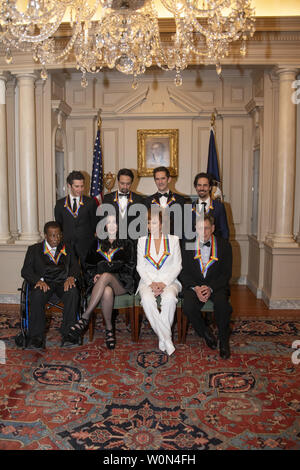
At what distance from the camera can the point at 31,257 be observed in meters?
4.31

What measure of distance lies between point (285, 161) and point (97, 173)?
8.98 ft

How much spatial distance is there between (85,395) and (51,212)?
353cm

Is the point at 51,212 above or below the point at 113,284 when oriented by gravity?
above

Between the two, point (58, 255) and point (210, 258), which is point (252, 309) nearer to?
point (210, 258)

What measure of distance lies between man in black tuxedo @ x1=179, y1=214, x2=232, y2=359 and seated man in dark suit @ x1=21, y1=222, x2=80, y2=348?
3.76 feet

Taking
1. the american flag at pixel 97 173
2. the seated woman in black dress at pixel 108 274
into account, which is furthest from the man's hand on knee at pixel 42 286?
the american flag at pixel 97 173

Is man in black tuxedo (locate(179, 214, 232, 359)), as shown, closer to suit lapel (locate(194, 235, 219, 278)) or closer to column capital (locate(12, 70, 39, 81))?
suit lapel (locate(194, 235, 219, 278))

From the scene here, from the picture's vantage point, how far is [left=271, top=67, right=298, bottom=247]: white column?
Result: 17.9 ft

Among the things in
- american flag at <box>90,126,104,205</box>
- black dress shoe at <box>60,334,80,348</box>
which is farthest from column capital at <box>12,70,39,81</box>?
black dress shoe at <box>60,334,80,348</box>

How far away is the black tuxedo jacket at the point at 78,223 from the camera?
4891 millimetres

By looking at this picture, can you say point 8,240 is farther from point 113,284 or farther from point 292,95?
point 292,95

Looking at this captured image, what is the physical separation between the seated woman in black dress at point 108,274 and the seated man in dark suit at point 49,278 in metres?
0.15

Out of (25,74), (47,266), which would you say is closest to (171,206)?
(47,266)

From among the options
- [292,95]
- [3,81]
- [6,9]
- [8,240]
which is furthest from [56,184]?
[292,95]
